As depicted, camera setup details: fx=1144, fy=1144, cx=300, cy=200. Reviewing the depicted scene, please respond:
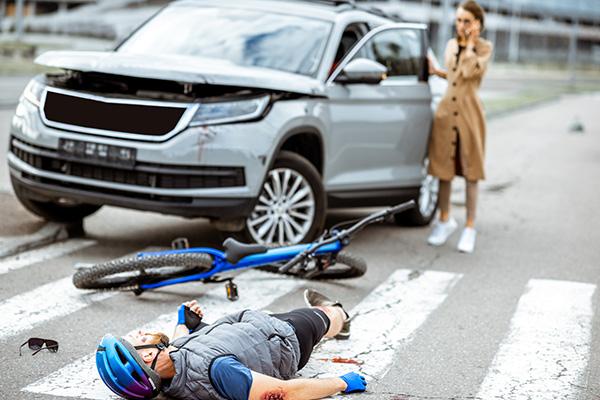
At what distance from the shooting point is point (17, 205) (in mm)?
9828

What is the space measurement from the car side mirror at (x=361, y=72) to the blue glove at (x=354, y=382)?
12.9 feet

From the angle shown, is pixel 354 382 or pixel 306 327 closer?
pixel 354 382

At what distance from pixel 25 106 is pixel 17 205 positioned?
161 centimetres

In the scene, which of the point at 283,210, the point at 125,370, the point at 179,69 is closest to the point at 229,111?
the point at 179,69

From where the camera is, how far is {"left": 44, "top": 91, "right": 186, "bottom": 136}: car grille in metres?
7.79

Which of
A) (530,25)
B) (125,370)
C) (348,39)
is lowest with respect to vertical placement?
(530,25)

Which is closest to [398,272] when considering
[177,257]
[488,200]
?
[177,257]

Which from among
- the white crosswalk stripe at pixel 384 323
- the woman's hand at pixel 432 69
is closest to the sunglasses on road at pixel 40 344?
the white crosswalk stripe at pixel 384 323

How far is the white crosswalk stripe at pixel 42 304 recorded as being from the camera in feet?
20.9

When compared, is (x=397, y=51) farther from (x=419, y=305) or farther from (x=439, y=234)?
(x=419, y=305)

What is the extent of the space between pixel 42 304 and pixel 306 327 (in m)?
2.03

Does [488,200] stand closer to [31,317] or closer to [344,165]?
[344,165]

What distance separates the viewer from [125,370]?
15.7 feet

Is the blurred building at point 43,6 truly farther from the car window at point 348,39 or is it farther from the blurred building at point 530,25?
the car window at point 348,39
